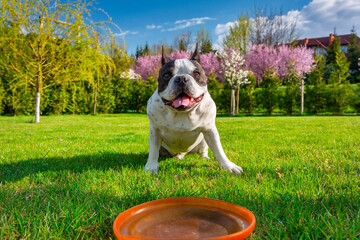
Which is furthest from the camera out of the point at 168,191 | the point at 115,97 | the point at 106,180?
the point at 115,97

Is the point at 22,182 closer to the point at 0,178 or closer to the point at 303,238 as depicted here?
the point at 0,178

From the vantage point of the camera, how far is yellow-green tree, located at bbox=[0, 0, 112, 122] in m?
9.86

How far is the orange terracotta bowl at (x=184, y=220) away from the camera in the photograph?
1.23m

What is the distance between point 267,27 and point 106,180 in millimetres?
36969

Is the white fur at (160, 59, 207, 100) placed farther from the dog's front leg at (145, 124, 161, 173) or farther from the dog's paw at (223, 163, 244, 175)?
the dog's paw at (223, 163, 244, 175)

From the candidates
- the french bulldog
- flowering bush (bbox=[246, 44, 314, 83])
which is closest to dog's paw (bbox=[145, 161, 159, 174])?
the french bulldog

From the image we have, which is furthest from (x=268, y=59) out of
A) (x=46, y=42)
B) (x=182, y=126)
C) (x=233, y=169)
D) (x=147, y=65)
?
(x=182, y=126)

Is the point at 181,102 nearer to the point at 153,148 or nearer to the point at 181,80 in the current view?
the point at 181,80

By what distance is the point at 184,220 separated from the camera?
1.37 metres

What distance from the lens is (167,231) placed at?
4.13 feet

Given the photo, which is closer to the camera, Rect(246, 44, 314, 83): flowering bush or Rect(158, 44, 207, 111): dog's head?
Rect(158, 44, 207, 111): dog's head

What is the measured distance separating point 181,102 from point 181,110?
84 mm

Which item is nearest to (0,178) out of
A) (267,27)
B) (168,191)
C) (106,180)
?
(106,180)

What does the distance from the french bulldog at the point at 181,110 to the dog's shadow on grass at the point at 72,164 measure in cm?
51
